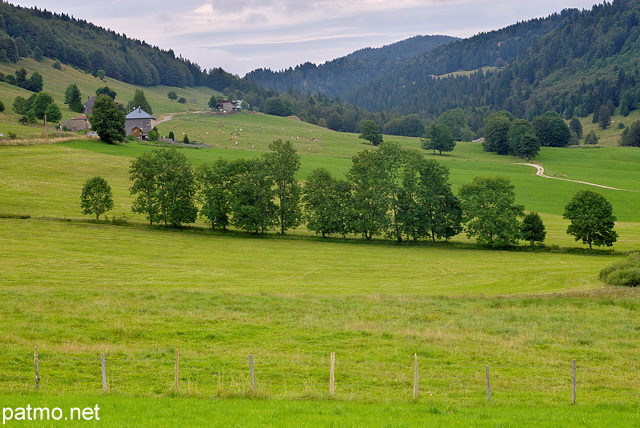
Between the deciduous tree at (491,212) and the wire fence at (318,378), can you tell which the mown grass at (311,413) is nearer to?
the wire fence at (318,378)

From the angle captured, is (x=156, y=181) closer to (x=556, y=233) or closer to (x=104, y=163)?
(x=104, y=163)

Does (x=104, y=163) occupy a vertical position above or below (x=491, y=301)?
above

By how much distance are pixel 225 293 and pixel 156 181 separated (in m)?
46.1

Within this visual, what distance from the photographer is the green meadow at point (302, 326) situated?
18.6 meters

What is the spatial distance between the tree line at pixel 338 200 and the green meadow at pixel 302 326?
8.71ft

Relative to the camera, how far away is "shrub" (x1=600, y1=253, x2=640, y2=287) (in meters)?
49.1

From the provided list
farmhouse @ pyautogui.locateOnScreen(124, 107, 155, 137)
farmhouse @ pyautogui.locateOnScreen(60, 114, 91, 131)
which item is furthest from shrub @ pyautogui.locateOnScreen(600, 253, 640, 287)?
farmhouse @ pyautogui.locateOnScreen(60, 114, 91, 131)

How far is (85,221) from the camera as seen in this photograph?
77375mm

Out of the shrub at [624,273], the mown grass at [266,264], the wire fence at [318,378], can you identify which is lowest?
the mown grass at [266,264]

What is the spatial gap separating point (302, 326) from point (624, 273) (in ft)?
106

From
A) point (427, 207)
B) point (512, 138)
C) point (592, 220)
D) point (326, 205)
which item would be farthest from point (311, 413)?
point (512, 138)

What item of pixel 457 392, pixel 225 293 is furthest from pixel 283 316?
pixel 457 392

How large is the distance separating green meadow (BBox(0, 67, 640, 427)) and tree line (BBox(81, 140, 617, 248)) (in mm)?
2656

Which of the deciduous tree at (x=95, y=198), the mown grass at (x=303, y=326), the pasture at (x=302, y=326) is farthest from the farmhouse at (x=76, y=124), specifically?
Answer: the mown grass at (x=303, y=326)
